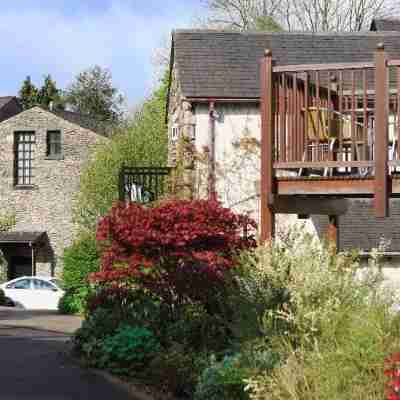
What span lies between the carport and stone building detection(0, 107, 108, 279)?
0.13 ft

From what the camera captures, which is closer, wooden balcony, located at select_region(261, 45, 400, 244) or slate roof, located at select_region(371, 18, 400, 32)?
wooden balcony, located at select_region(261, 45, 400, 244)

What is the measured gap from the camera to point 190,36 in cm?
2216

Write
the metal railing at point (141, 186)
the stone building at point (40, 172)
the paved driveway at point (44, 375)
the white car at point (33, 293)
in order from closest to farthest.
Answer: the paved driveway at point (44, 375) → the metal railing at point (141, 186) → the white car at point (33, 293) → the stone building at point (40, 172)

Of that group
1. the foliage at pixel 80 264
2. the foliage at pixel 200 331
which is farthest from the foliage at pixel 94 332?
the foliage at pixel 80 264

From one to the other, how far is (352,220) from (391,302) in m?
14.4

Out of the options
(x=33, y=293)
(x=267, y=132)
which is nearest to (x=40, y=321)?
(x=33, y=293)

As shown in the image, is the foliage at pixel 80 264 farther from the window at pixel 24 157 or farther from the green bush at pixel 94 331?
the green bush at pixel 94 331

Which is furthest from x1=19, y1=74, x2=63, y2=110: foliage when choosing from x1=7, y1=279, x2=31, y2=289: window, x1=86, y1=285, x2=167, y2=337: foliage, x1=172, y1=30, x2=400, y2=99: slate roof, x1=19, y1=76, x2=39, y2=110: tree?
x1=86, y1=285, x2=167, y2=337: foliage

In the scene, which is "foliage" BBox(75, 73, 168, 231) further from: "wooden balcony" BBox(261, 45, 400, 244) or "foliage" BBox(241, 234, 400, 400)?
"foliage" BBox(241, 234, 400, 400)

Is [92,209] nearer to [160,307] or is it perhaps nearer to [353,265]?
[160,307]

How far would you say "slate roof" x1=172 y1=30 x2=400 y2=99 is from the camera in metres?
20.9

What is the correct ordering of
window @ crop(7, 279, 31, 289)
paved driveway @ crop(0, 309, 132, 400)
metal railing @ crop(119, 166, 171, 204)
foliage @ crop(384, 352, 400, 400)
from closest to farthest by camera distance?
1. foliage @ crop(384, 352, 400, 400)
2. paved driveway @ crop(0, 309, 132, 400)
3. metal railing @ crop(119, 166, 171, 204)
4. window @ crop(7, 279, 31, 289)

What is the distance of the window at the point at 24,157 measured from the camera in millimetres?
39969

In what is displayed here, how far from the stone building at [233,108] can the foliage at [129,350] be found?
7.93 meters
